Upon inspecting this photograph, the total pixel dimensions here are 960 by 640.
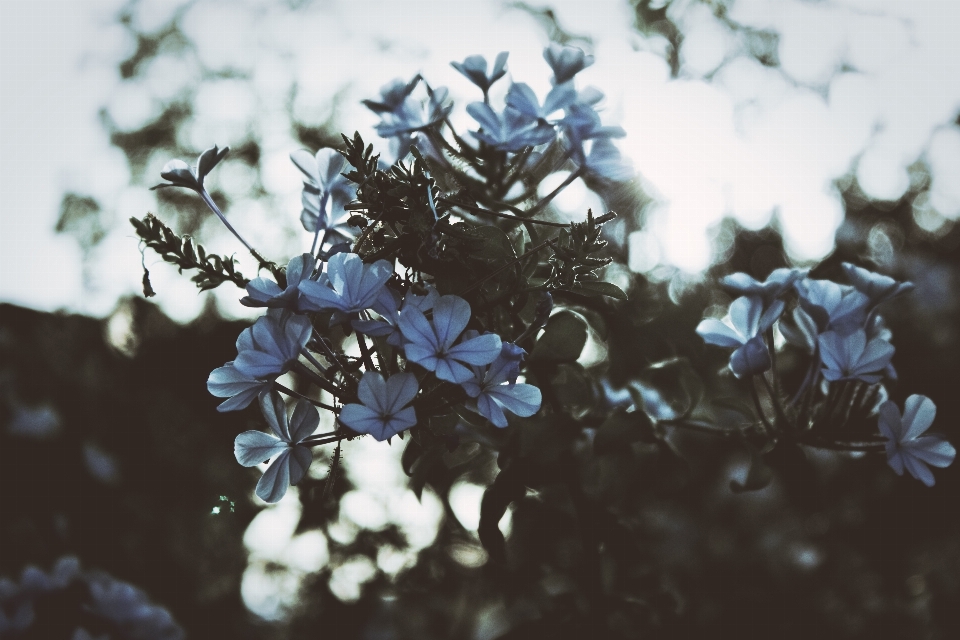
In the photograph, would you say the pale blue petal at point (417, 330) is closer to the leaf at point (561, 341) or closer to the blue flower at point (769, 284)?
the leaf at point (561, 341)

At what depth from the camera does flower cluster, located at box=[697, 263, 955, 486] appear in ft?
2.20

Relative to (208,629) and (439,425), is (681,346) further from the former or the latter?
(208,629)

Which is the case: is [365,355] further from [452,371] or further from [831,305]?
[831,305]

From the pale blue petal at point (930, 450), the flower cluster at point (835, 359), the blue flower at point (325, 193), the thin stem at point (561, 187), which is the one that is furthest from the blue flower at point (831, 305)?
the blue flower at point (325, 193)

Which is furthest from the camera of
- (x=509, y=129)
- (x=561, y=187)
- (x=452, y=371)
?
(x=561, y=187)

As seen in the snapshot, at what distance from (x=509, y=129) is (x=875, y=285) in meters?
0.40

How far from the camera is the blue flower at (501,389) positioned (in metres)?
0.52

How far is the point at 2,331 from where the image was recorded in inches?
92.8

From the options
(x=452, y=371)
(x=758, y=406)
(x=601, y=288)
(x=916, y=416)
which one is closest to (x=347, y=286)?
(x=452, y=371)

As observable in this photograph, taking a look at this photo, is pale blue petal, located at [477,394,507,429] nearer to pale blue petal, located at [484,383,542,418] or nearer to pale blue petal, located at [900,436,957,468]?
pale blue petal, located at [484,383,542,418]

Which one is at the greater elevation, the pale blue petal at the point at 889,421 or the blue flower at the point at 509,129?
the blue flower at the point at 509,129

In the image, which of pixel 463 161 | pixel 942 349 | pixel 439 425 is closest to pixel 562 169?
pixel 463 161

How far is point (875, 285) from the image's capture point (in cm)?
71

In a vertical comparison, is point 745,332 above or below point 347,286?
below
